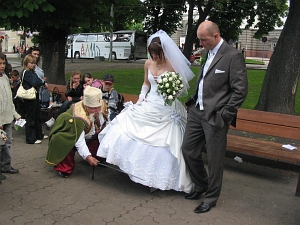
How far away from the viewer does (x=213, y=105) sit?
13.1 feet

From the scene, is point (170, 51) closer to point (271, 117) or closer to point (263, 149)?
point (263, 149)

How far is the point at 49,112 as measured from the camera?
7.75 m

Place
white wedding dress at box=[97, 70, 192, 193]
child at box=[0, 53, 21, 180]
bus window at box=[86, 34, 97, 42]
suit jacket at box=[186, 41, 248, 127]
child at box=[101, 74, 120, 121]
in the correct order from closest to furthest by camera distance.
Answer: suit jacket at box=[186, 41, 248, 127], white wedding dress at box=[97, 70, 192, 193], child at box=[0, 53, 21, 180], child at box=[101, 74, 120, 121], bus window at box=[86, 34, 97, 42]

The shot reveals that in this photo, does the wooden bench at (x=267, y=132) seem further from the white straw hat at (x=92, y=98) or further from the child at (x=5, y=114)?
the child at (x=5, y=114)

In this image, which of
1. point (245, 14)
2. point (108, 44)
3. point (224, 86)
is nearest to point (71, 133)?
point (224, 86)

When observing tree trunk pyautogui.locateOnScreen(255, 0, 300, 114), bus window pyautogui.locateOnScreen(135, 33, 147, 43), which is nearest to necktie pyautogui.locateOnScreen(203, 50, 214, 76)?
tree trunk pyautogui.locateOnScreen(255, 0, 300, 114)

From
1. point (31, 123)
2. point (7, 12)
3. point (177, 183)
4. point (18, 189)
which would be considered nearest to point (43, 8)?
point (7, 12)

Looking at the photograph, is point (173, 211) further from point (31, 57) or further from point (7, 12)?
point (7, 12)

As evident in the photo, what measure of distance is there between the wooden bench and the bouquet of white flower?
146cm

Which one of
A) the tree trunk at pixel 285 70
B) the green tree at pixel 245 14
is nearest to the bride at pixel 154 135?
the tree trunk at pixel 285 70

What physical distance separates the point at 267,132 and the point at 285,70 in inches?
92.4

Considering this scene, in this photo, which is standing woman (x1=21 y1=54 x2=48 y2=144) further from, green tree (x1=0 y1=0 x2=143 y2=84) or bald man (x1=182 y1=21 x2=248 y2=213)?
bald man (x1=182 y1=21 x2=248 y2=213)

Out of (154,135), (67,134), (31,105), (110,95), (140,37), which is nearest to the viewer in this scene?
(154,135)

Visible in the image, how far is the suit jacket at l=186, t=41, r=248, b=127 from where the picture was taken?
3.82 m
